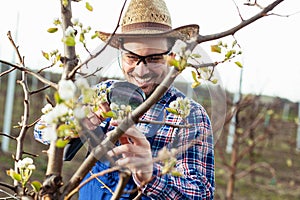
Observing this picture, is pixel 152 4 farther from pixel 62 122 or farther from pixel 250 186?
pixel 250 186

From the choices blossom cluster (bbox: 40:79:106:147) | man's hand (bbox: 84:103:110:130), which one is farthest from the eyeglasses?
blossom cluster (bbox: 40:79:106:147)

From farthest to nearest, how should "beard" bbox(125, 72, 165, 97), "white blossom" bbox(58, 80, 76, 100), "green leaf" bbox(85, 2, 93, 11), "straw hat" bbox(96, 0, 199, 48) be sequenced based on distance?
A: "straw hat" bbox(96, 0, 199, 48) → "beard" bbox(125, 72, 165, 97) → "green leaf" bbox(85, 2, 93, 11) → "white blossom" bbox(58, 80, 76, 100)

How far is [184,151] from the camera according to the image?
129 cm

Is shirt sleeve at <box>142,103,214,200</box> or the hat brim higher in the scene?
the hat brim

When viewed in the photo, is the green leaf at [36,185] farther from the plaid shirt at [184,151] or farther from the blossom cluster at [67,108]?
the plaid shirt at [184,151]

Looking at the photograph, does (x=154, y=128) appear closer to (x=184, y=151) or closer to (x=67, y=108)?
(x=184, y=151)

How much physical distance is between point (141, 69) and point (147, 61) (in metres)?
0.03

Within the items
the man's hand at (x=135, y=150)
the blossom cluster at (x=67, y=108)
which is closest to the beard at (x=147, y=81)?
the man's hand at (x=135, y=150)

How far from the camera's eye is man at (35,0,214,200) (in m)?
0.99

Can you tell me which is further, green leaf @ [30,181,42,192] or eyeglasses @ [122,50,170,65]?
eyeglasses @ [122,50,170,65]

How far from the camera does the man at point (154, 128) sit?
99cm

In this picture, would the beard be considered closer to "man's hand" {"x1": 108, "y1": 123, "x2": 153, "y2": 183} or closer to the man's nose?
the man's nose

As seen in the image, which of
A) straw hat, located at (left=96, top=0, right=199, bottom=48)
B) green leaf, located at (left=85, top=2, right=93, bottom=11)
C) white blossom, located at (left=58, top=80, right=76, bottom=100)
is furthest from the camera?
straw hat, located at (left=96, top=0, right=199, bottom=48)

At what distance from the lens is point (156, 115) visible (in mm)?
1304
